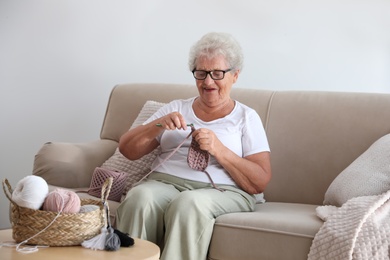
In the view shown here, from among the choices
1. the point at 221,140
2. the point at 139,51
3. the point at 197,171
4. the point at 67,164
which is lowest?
the point at 67,164

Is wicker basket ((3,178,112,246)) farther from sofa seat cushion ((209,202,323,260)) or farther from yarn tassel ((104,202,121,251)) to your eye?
sofa seat cushion ((209,202,323,260))

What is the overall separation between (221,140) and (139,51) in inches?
52.0

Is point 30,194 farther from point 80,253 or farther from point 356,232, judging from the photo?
point 356,232

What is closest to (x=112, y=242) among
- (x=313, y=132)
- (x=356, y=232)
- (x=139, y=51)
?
(x=356, y=232)

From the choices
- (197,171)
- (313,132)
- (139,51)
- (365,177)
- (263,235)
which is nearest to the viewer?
(263,235)

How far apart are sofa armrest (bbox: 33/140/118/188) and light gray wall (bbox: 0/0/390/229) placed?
2.79 feet

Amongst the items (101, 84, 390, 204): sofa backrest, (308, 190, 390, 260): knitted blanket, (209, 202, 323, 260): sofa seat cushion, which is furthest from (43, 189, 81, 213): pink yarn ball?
(101, 84, 390, 204): sofa backrest

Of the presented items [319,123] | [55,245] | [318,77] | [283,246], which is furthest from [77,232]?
[318,77]

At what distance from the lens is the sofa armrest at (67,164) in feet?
9.34

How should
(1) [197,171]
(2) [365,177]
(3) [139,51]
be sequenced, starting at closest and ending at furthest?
(2) [365,177] → (1) [197,171] → (3) [139,51]

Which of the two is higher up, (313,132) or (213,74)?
(213,74)

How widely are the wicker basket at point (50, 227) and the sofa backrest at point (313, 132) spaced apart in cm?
115

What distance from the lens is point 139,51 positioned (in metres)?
3.73

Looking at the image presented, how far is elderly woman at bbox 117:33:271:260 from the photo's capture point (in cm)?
224
